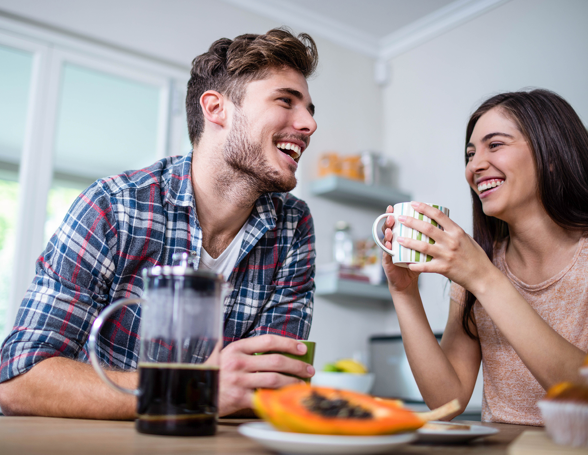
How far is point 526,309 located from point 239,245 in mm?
694

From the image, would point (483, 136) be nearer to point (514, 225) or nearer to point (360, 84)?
point (514, 225)

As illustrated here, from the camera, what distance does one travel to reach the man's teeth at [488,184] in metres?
1.34

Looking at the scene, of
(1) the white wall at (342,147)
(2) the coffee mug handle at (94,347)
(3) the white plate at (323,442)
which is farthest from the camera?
(1) the white wall at (342,147)

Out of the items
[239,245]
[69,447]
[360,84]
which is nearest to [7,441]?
[69,447]

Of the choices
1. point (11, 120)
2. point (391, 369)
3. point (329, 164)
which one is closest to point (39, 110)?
point (11, 120)

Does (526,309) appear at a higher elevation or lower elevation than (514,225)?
lower

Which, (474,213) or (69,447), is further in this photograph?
(474,213)

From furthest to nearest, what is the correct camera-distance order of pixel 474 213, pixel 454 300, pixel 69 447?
pixel 474 213, pixel 454 300, pixel 69 447

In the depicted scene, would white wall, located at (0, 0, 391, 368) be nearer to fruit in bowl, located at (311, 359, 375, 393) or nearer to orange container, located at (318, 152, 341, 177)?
orange container, located at (318, 152, 341, 177)

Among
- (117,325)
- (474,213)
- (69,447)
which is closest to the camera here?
(69,447)

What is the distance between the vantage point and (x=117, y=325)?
3.66ft

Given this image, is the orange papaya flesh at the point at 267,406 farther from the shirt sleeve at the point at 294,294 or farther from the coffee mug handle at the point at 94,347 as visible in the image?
the shirt sleeve at the point at 294,294

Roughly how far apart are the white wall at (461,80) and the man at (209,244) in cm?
157

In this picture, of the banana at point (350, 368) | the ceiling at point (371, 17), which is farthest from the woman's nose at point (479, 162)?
the ceiling at point (371, 17)
